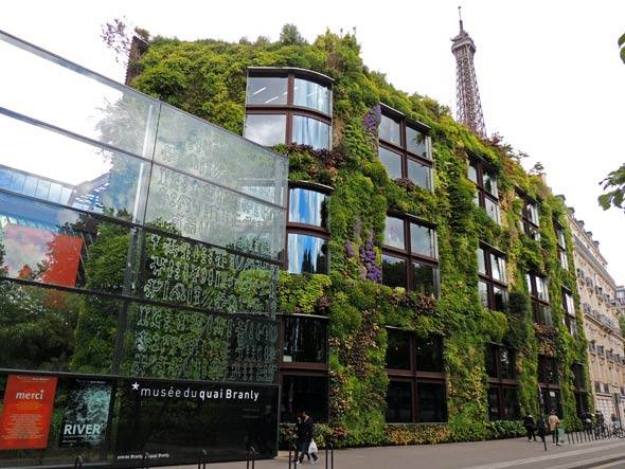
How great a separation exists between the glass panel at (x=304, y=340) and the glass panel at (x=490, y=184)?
16248mm

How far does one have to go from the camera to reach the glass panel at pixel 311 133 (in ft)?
69.8

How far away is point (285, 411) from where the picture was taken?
17469 millimetres

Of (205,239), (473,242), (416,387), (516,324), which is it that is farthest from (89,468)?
(516,324)

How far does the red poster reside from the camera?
7.98 metres

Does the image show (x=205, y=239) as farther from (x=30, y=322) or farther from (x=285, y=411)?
(x=285, y=411)

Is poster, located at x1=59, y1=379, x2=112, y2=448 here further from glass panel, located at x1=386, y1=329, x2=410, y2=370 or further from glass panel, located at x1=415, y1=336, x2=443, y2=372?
glass panel, located at x1=415, y1=336, x2=443, y2=372

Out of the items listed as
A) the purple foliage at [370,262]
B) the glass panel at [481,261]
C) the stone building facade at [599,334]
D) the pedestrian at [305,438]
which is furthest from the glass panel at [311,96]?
the stone building facade at [599,334]

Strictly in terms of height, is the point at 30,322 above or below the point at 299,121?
below

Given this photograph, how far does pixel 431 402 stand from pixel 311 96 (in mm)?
13932

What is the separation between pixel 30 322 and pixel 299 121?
14647 mm

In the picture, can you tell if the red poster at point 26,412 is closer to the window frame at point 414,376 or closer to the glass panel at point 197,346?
the glass panel at point 197,346

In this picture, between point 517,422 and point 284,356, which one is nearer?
point 284,356

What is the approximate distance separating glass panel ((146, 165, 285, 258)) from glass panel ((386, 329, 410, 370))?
9.72 m

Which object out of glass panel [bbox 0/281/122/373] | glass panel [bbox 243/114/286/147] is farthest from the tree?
glass panel [bbox 0/281/122/373]
